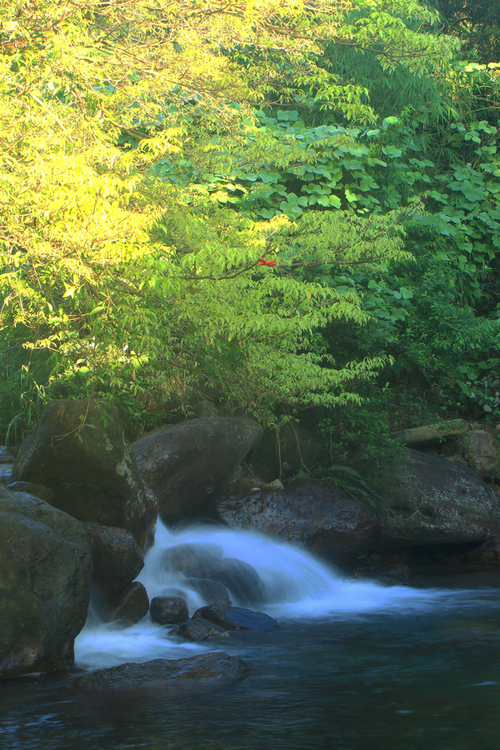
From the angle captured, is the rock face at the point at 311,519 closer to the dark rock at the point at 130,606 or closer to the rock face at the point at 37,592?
the dark rock at the point at 130,606

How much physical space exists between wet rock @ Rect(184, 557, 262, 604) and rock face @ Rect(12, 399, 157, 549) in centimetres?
110

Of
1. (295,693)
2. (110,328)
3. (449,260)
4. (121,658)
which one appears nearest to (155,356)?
(110,328)

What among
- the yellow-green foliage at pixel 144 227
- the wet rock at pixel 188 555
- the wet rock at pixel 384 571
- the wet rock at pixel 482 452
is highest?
the yellow-green foliage at pixel 144 227

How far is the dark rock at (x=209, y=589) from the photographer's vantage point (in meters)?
7.66

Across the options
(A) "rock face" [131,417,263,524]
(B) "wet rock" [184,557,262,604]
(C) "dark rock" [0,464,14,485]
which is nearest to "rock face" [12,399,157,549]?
(C) "dark rock" [0,464,14,485]

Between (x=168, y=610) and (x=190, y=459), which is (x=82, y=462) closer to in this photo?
(x=168, y=610)

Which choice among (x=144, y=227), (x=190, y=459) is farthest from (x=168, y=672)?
(x=190, y=459)

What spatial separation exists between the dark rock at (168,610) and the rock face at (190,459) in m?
1.91

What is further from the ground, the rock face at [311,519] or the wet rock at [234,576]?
the rock face at [311,519]

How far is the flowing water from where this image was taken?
4.21 m

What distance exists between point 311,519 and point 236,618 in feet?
9.37

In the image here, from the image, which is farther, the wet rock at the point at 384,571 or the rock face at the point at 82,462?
the wet rock at the point at 384,571

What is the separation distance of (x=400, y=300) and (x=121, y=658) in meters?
8.67

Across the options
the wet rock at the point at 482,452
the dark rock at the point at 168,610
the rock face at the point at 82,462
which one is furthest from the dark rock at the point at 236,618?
the wet rock at the point at 482,452
